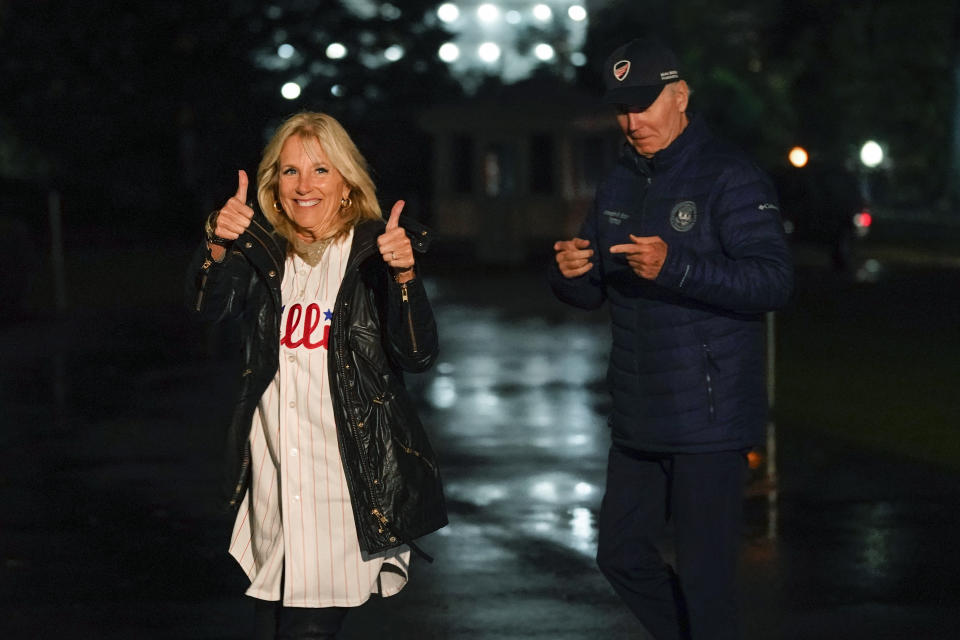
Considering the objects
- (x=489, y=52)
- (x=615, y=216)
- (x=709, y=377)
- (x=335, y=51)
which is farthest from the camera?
(x=489, y=52)

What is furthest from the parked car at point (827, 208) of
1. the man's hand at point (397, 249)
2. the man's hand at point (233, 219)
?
the man's hand at point (397, 249)

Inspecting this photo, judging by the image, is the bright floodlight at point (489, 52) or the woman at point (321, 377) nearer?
the woman at point (321, 377)

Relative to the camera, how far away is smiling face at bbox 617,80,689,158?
17.1ft

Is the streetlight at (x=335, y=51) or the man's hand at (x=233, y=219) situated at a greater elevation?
the streetlight at (x=335, y=51)

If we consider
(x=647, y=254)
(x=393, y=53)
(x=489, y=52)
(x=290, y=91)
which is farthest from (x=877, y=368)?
(x=489, y=52)

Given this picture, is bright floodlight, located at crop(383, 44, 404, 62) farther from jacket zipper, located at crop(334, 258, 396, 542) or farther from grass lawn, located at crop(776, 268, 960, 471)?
jacket zipper, located at crop(334, 258, 396, 542)

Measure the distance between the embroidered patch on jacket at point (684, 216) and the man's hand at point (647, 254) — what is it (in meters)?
0.27

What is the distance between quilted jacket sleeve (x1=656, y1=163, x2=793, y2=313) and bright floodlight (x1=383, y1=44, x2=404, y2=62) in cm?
4967

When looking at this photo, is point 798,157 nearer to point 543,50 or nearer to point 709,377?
point 709,377

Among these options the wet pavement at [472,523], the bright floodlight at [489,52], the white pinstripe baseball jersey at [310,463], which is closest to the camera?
the white pinstripe baseball jersey at [310,463]

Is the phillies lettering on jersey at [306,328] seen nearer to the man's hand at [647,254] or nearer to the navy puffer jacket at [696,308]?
the man's hand at [647,254]

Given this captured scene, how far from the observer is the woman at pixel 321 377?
482cm

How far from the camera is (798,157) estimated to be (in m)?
14.9

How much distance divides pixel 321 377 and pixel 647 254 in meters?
0.93
